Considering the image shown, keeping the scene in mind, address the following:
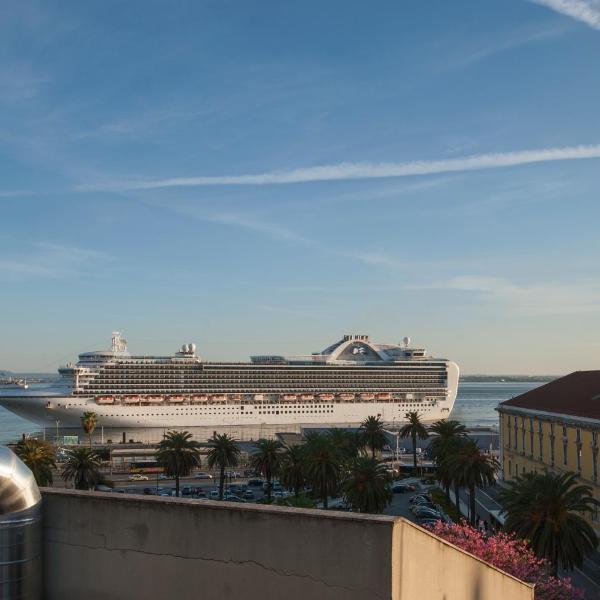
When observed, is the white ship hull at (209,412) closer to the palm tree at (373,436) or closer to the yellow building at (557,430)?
the palm tree at (373,436)

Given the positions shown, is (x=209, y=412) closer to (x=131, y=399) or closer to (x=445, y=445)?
(x=131, y=399)

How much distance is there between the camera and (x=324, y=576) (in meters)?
6.32

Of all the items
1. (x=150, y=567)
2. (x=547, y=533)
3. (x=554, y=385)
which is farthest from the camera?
(x=554, y=385)

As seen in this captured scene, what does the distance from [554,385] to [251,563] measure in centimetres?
3890

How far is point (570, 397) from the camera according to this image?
120 ft

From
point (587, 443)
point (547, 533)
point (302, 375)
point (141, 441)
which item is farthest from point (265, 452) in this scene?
point (302, 375)

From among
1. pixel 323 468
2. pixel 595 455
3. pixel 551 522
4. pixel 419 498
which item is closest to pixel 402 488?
pixel 419 498

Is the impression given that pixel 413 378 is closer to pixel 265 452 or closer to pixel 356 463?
pixel 265 452

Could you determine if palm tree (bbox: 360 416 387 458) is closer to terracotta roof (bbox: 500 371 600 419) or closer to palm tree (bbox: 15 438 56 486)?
terracotta roof (bbox: 500 371 600 419)

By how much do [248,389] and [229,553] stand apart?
83.1m

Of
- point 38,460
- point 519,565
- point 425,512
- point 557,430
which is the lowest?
point 425,512

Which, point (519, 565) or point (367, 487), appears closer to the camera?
point (519, 565)

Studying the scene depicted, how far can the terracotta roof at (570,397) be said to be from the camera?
108 ft

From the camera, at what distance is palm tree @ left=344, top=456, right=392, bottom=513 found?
2936cm
